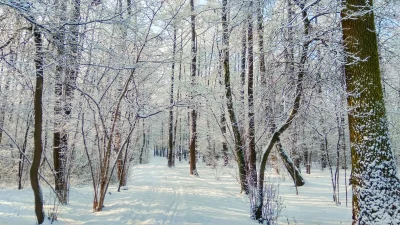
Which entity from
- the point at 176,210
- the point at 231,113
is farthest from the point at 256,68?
the point at 176,210

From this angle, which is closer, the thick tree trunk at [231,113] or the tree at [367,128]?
the tree at [367,128]

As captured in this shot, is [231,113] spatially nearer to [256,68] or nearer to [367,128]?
[256,68]

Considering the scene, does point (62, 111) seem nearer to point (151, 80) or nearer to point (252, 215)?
point (151, 80)

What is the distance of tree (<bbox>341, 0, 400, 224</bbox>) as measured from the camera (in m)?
3.73

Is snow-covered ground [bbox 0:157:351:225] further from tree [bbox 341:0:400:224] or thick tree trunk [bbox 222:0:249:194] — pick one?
tree [bbox 341:0:400:224]

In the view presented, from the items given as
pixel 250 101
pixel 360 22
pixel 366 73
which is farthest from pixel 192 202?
pixel 360 22

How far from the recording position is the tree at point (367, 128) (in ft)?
12.2

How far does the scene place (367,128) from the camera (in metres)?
3.93

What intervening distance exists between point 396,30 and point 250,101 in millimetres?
3978

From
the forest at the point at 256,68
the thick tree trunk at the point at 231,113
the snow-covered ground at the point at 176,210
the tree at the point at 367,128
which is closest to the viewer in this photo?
the forest at the point at 256,68

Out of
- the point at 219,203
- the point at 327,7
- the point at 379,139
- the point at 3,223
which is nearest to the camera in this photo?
the point at 379,139

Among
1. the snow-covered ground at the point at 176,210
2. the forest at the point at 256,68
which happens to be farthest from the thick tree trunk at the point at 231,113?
the snow-covered ground at the point at 176,210

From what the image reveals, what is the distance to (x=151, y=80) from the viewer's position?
25.3 feet

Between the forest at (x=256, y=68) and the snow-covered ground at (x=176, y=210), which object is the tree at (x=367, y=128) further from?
the snow-covered ground at (x=176, y=210)
